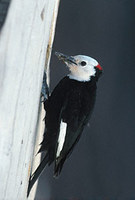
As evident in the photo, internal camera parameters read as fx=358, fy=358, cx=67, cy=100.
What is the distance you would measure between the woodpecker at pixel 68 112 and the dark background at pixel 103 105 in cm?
82

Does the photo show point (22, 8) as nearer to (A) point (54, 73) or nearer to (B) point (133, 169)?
(A) point (54, 73)

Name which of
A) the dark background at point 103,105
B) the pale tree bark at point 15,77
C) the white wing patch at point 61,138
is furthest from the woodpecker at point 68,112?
the pale tree bark at point 15,77

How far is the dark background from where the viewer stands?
9.98ft

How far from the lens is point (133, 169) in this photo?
308 centimetres

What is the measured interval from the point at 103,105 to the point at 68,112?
112 cm

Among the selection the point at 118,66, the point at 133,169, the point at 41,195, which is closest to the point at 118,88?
the point at 118,66

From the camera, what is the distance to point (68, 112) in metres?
1.99

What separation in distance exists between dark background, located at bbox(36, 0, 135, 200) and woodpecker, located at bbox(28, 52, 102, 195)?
0.82 meters

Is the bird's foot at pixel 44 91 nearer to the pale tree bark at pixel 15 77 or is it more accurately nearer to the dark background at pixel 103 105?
the dark background at pixel 103 105

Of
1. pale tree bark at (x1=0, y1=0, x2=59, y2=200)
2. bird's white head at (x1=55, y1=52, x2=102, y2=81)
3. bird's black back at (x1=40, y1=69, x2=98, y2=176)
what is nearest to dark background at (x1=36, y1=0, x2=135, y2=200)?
bird's white head at (x1=55, y1=52, x2=102, y2=81)

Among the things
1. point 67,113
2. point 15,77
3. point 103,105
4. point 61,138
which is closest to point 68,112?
point 67,113

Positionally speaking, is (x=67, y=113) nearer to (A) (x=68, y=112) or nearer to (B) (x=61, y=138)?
(A) (x=68, y=112)

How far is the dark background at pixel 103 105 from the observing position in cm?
304

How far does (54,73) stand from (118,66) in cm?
56
